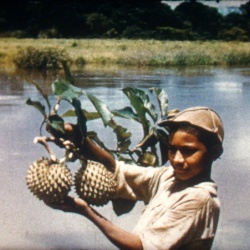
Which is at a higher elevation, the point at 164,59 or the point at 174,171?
the point at 174,171

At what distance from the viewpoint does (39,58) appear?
1180 inches

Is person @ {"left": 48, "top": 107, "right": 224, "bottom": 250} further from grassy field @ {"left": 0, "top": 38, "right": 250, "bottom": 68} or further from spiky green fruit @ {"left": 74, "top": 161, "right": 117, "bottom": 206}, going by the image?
grassy field @ {"left": 0, "top": 38, "right": 250, "bottom": 68}

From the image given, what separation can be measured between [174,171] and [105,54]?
112 feet

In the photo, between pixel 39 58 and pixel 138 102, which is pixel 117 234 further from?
pixel 39 58

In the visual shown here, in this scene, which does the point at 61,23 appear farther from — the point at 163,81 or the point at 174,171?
the point at 174,171

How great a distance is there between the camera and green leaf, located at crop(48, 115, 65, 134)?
101 inches

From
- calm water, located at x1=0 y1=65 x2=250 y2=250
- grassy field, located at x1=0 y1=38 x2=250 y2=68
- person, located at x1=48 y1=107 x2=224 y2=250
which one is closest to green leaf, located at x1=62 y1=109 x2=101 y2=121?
person, located at x1=48 y1=107 x2=224 y2=250

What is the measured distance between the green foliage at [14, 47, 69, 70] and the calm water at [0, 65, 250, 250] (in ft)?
28.9

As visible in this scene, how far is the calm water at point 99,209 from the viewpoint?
593 cm

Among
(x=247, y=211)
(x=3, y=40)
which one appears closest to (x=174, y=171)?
(x=247, y=211)

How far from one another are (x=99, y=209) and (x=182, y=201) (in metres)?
4.21

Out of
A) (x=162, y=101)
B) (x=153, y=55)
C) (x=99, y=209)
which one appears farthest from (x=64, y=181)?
(x=153, y=55)

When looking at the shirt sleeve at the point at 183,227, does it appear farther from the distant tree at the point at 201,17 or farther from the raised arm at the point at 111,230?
the distant tree at the point at 201,17

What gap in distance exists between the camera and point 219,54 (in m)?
36.7
